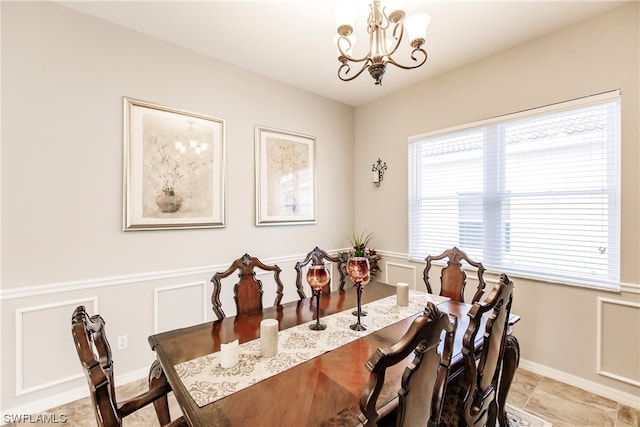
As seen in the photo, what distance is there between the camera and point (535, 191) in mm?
2469

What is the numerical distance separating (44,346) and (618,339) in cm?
417

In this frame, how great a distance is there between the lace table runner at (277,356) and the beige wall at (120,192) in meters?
1.51

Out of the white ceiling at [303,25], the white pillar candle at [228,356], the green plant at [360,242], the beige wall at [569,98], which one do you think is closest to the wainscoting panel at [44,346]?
the white pillar candle at [228,356]

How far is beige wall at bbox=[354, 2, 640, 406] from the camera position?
2.02 m

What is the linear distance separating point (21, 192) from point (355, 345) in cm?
241

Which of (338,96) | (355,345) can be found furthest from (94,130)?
(338,96)

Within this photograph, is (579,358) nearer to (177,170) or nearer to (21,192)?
(177,170)

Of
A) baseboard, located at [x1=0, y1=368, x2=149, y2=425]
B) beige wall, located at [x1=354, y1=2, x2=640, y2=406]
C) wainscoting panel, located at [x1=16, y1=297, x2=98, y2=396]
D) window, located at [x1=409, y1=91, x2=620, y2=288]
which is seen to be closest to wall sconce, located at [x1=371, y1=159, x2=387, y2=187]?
window, located at [x1=409, y1=91, x2=620, y2=288]

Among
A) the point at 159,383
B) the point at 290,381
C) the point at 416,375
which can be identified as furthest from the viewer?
the point at 159,383

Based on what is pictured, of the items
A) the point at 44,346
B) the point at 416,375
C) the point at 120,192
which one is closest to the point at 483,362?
the point at 416,375

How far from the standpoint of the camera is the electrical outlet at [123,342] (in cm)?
226

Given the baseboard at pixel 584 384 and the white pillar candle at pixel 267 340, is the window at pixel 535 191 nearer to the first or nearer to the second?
the baseboard at pixel 584 384

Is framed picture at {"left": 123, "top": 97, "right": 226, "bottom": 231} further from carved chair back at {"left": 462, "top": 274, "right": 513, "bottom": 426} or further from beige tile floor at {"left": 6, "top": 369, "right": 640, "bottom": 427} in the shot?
carved chair back at {"left": 462, "top": 274, "right": 513, "bottom": 426}

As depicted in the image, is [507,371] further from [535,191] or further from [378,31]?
[378,31]
